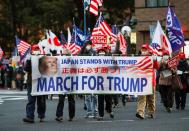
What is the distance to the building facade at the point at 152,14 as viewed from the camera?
51.2 m

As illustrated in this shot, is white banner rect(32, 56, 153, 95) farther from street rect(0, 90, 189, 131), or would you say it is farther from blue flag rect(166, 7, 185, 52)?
blue flag rect(166, 7, 185, 52)

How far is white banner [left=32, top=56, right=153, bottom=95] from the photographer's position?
18.6 metres

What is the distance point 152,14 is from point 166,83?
3075cm

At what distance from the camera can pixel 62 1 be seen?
54562 millimetres

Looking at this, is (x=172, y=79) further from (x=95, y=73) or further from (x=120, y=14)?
(x=120, y=14)

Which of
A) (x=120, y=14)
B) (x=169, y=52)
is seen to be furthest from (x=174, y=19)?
(x=120, y=14)

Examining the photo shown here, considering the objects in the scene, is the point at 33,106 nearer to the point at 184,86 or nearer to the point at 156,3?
the point at 184,86

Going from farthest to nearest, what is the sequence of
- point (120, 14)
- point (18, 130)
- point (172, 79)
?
1. point (120, 14)
2. point (172, 79)
3. point (18, 130)

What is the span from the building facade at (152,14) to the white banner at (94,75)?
31.8m

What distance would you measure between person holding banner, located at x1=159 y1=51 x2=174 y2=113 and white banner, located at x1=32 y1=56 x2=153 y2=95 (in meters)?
2.71

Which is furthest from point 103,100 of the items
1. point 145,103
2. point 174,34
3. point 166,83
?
point 174,34

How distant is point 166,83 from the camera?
22.3 meters

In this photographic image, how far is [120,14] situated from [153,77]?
4308 cm

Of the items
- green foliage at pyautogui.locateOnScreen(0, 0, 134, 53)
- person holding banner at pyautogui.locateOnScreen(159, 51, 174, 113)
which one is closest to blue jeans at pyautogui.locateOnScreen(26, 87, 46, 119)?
person holding banner at pyautogui.locateOnScreen(159, 51, 174, 113)
